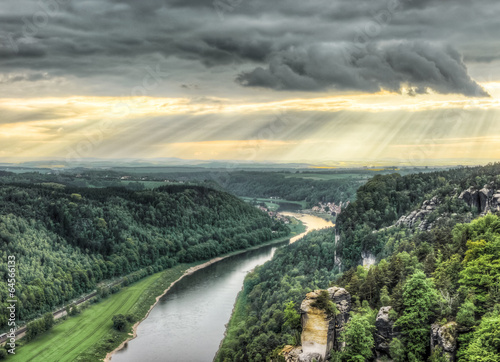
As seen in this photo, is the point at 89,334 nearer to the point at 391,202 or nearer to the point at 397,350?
the point at 397,350

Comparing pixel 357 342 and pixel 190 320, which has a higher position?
pixel 357 342

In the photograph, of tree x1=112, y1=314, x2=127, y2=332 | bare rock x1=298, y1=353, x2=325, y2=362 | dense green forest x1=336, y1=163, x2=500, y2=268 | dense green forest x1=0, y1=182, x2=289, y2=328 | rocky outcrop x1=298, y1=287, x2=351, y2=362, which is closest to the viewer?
bare rock x1=298, y1=353, x2=325, y2=362

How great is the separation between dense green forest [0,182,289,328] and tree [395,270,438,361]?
172 feet

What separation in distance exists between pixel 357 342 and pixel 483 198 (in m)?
33.8

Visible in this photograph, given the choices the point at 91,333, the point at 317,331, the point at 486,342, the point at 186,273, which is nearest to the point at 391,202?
the point at 186,273

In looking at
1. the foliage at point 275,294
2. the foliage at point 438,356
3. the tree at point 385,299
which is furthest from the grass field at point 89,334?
the foliage at point 438,356

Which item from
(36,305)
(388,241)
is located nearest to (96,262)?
(36,305)

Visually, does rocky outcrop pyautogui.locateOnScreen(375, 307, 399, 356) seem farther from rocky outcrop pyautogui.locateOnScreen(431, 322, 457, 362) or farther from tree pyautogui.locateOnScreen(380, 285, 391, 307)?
rocky outcrop pyautogui.locateOnScreen(431, 322, 457, 362)

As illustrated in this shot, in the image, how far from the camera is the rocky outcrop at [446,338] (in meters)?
28.4

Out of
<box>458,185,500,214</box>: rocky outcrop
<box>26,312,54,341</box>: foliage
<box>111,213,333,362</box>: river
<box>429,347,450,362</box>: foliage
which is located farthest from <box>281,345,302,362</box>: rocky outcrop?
<box>26,312,54,341</box>: foliage

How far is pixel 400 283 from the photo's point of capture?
121ft

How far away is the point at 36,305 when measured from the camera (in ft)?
232

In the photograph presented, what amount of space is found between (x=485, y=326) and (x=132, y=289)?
69899 mm

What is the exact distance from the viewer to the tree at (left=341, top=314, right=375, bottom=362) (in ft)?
100
